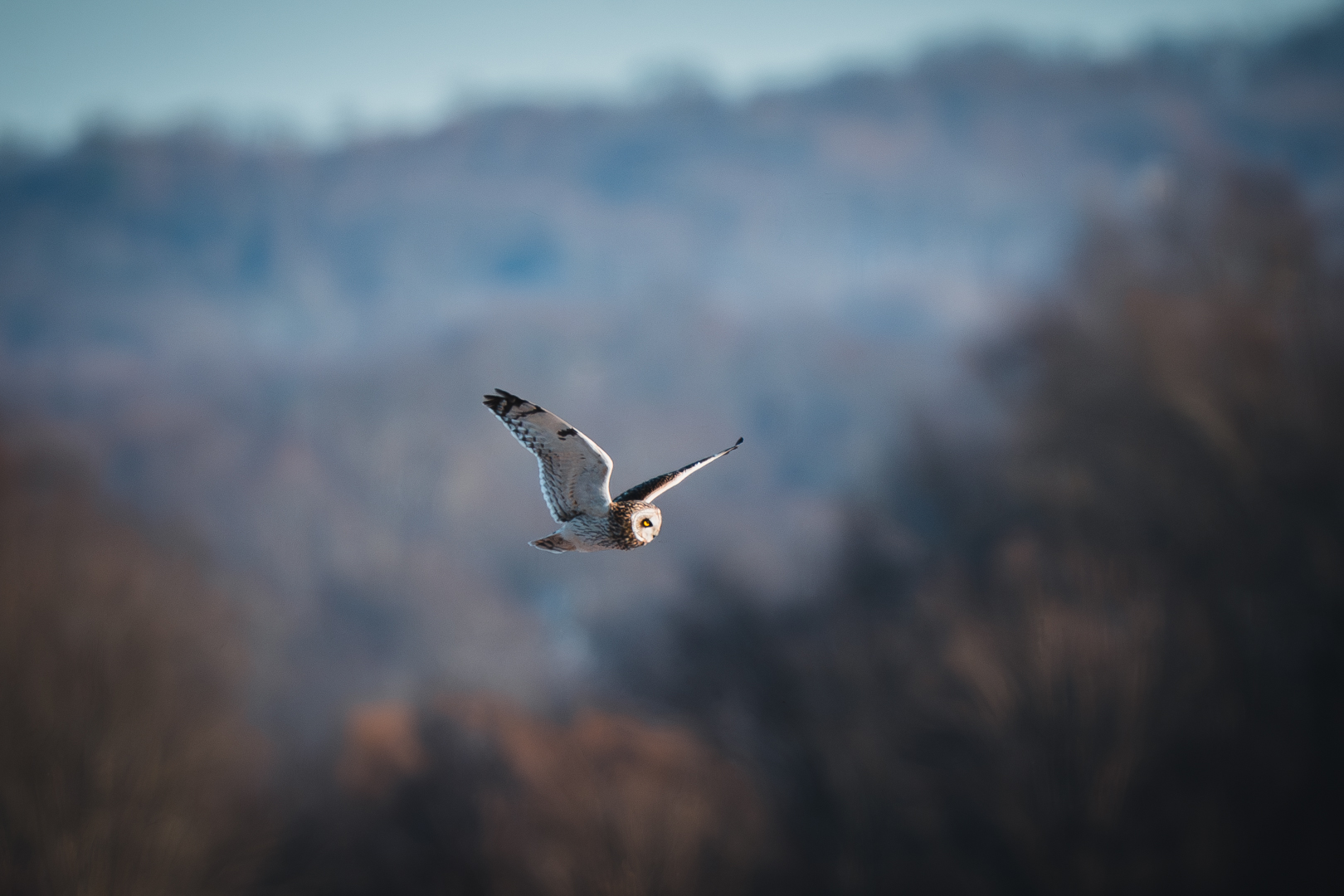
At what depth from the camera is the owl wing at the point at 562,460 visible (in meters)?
4.17

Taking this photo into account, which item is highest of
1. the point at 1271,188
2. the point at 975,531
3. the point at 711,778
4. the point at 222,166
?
the point at 222,166

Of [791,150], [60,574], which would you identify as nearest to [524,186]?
[791,150]

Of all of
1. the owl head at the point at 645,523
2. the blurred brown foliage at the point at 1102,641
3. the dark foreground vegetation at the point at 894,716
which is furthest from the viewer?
the blurred brown foliage at the point at 1102,641

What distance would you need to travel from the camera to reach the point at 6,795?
75.0 feet

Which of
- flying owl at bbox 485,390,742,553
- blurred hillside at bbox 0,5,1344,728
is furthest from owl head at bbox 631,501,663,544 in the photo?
blurred hillside at bbox 0,5,1344,728

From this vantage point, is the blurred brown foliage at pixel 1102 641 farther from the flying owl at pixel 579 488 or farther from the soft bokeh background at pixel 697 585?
the flying owl at pixel 579 488

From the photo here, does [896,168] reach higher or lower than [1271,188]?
higher

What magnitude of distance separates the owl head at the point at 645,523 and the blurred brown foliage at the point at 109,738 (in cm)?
2419

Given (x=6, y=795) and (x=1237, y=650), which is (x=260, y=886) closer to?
(x=6, y=795)

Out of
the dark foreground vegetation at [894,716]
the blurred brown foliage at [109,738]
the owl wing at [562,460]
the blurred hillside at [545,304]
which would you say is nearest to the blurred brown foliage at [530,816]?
the dark foreground vegetation at [894,716]

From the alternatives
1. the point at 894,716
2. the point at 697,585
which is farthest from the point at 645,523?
the point at 697,585

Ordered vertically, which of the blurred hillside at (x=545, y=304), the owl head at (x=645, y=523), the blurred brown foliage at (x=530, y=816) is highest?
the blurred hillside at (x=545, y=304)

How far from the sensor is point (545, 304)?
10756 cm

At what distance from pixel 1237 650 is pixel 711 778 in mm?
16591
